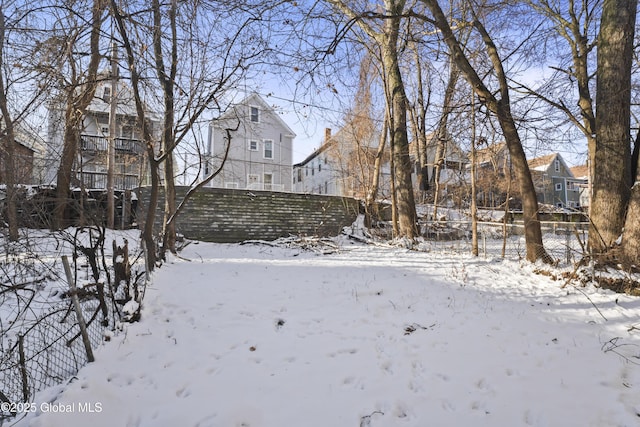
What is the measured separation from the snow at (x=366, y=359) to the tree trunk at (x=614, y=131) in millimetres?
1209

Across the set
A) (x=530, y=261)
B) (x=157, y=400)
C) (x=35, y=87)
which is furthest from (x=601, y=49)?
(x=35, y=87)

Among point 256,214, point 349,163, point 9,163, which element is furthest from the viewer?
point 349,163

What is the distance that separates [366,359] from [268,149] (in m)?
22.4

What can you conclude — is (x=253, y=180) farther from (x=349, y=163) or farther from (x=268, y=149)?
(x=349, y=163)

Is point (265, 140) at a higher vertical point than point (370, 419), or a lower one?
higher

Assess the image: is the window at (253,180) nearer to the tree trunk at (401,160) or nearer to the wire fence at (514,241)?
the wire fence at (514,241)

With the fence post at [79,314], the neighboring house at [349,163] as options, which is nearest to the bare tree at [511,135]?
the fence post at [79,314]

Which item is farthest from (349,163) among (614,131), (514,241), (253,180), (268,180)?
(614,131)

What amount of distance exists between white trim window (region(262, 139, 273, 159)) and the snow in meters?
19.4

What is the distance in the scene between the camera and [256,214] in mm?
13828

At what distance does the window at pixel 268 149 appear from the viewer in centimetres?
2412

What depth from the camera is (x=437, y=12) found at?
6.42m

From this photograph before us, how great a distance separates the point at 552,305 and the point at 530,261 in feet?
7.24

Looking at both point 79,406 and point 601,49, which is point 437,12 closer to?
point 601,49
